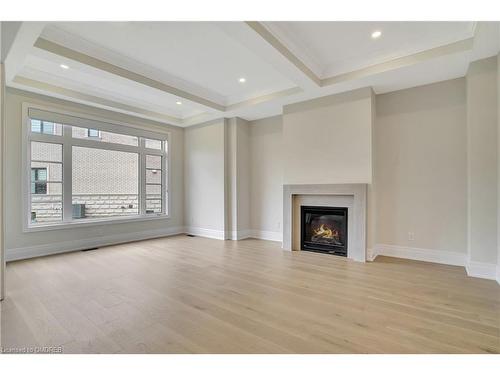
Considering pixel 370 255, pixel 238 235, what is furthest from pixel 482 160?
pixel 238 235

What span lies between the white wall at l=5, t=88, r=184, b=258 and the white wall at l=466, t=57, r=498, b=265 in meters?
6.05

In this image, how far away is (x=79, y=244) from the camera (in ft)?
15.9

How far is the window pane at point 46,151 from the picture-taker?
175 inches

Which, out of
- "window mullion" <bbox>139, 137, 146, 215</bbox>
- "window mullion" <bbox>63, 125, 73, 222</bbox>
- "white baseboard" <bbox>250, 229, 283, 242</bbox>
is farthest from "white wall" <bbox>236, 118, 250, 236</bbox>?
"window mullion" <bbox>63, 125, 73, 222</bbox>

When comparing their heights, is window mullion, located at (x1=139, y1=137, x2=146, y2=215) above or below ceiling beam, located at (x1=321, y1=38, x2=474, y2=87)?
below

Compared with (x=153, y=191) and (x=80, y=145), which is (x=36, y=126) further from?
(x=153, y=191)

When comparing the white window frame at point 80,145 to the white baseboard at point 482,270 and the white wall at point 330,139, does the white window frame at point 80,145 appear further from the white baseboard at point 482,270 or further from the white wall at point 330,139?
the white baseboard at point 482,270

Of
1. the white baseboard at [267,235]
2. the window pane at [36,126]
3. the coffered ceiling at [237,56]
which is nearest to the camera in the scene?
the coffered ceiling at [237,56]

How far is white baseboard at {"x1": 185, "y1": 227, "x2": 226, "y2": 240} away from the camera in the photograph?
5875 mm

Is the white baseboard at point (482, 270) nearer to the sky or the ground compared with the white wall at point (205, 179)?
nearer to the ground

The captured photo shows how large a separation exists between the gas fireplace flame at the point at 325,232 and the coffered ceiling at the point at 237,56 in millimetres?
2456

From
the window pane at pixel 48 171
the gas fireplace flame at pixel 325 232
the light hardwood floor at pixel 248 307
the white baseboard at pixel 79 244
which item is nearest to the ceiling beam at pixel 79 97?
the window pane at pixel 48 171

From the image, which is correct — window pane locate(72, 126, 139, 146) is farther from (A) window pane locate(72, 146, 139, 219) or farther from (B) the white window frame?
(A) window pane locate(72, 146, 139, 219)
